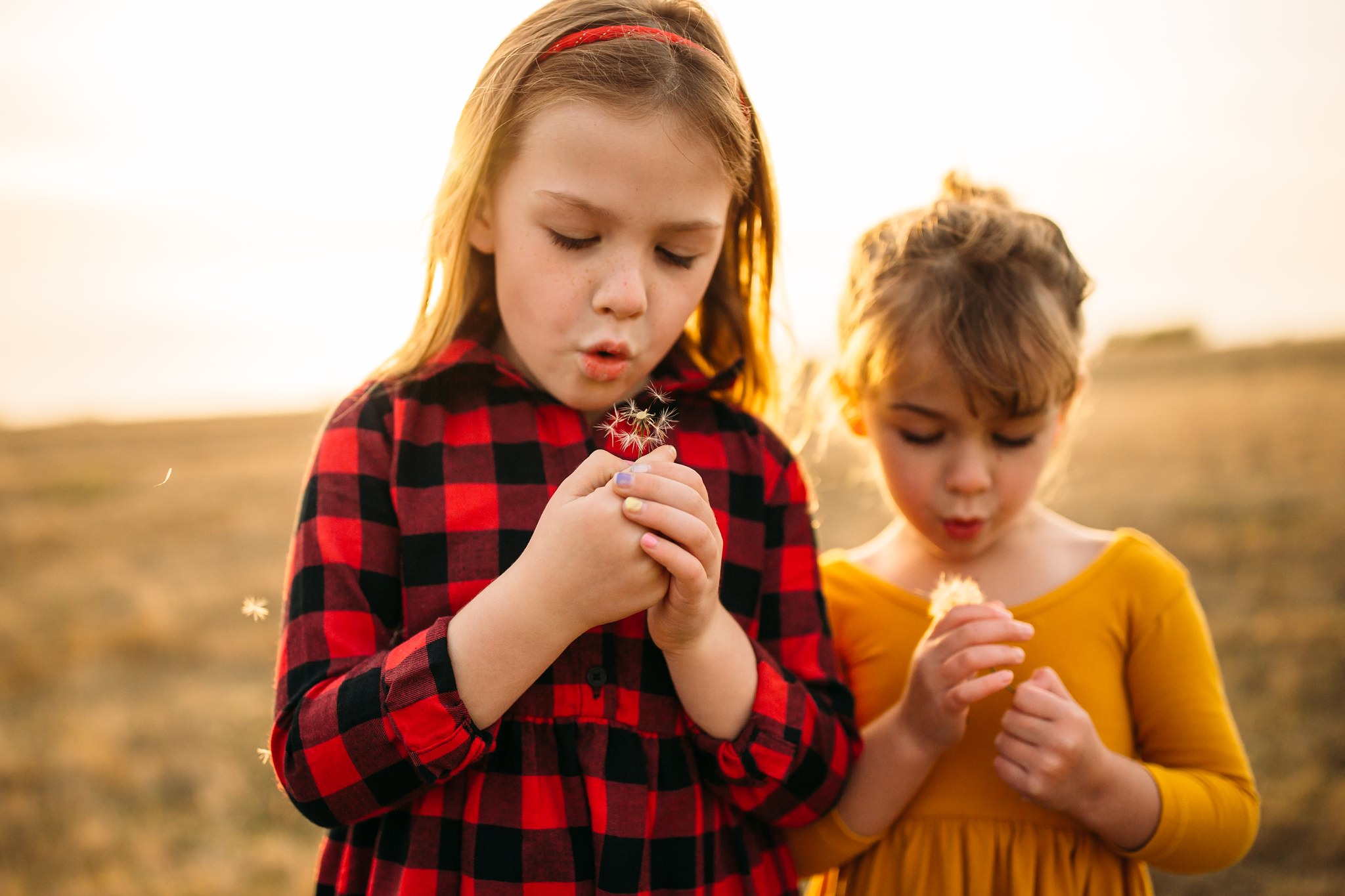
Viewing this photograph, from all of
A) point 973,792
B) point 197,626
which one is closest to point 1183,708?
point 973,792

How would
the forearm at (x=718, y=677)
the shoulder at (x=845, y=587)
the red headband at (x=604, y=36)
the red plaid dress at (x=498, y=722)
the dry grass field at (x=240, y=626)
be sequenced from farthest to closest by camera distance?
the dry grass field at (x=240, y=626)
the shoulder at (x=845, y=587)
the red headband at (x=604, y=36)
the forearm at (x=718, y=677)
the red plaid dress at (x=498, y=722)

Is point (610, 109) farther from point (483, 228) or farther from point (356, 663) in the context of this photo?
point (356, 663)

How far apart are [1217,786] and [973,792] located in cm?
55

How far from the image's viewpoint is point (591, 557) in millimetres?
1766

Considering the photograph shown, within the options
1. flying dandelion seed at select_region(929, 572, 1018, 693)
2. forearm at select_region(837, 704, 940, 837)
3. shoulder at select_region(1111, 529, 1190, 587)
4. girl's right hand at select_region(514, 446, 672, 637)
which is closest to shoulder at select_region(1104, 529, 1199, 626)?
shoulder at select_region(1111, 529, 1190, 587)

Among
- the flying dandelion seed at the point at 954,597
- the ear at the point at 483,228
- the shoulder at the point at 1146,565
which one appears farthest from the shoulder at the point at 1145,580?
the ear at the point at 483,228

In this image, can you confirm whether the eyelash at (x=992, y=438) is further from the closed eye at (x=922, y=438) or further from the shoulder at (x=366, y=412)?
the shoulder at (x=366, y=412)

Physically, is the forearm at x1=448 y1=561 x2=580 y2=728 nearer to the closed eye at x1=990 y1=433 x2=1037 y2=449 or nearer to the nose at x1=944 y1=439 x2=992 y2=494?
the nose at x1=944 y1=439 x2=992 y2=494

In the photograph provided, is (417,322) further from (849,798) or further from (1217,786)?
(1217,786)

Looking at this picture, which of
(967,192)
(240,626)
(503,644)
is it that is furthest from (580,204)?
(240,626)

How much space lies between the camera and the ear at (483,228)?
218 cm

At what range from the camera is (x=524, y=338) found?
2.09 meters

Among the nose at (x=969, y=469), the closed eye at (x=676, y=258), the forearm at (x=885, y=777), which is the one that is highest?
the closed eye at (x=676, y=258)

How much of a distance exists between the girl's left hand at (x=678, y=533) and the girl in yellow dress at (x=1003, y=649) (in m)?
0.68
